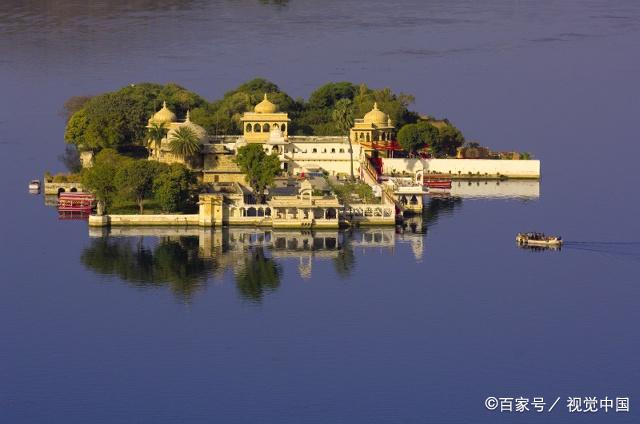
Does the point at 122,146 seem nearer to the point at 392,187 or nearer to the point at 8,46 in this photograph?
the point at 392,187

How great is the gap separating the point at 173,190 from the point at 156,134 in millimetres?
6807

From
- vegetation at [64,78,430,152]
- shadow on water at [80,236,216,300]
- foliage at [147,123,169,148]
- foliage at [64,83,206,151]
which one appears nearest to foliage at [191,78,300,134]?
vegetation at [64,78,430,152]

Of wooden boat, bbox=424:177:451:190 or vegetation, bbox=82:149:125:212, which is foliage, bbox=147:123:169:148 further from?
wooden boat, bbox=424:177:451:190

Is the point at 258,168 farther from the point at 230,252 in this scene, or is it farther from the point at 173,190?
the point at 230,252

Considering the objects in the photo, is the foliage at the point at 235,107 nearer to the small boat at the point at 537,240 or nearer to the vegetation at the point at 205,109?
the vegetation at the point at 205,109

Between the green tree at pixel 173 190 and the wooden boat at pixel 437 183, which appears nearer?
the green tree at pixel 173 190

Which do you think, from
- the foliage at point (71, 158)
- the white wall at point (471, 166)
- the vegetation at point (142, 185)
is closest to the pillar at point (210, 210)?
the vegetation at point (142, 185)

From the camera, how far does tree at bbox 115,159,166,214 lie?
4944 centimetres

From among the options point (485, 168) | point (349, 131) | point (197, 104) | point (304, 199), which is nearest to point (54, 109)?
point (197, 104)

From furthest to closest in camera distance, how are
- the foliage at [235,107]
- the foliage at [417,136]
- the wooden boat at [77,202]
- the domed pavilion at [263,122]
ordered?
the foliage at [235,107], the foliage at [417,136], the domed pavilion at [263,122], the wooden boat at [77,202]

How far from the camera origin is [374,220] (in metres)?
49.4

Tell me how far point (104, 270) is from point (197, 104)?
19.0 meters

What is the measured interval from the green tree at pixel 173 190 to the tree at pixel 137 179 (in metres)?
0.27

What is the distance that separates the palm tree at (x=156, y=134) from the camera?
55531mm
